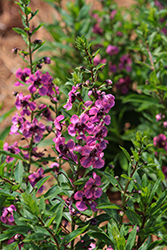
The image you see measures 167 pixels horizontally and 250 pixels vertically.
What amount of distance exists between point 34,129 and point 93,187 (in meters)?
0.55

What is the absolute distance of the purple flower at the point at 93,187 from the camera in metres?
1.51

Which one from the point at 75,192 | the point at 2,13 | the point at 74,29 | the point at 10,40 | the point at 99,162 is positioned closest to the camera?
the point at 99,162

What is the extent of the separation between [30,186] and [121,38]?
8.92 ft

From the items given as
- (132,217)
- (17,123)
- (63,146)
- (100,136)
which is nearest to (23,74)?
(17,123)

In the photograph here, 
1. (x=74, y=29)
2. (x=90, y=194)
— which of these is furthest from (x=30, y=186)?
(x=74, y=29)

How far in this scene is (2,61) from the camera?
539 cm

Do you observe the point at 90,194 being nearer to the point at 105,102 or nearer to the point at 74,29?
the point at 105,102

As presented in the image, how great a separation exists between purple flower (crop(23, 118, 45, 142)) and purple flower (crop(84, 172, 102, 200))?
0.51m

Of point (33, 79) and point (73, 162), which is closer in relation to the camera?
point (73, 162)

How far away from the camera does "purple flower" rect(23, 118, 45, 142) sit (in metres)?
1.80

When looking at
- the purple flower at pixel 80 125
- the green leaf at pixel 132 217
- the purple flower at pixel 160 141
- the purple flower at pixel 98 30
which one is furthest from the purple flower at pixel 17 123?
the purple flower at pixel 98 30

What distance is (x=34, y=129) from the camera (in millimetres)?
1829

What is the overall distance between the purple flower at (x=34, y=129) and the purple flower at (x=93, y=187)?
1.66 feet

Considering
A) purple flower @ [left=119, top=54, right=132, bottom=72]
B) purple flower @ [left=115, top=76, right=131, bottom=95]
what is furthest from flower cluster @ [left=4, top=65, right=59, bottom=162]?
purple flower @ [left=119, top=54, right=132, bottom=72]
